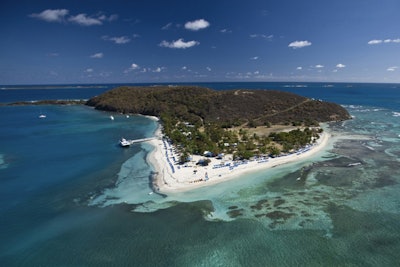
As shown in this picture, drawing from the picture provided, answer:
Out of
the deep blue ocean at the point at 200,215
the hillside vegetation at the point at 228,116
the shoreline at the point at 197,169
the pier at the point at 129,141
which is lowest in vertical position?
the deep blue ocean at the point at 200,215

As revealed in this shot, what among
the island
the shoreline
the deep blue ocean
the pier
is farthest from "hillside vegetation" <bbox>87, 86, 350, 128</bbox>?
the deep blue ocean

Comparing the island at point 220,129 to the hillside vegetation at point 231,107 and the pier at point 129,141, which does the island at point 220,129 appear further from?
the pier at point 129,141

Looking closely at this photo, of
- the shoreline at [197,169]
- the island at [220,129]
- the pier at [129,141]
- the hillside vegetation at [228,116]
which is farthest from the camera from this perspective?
the pier at [129,141]

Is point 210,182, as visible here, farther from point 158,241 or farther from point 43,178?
point 43,178

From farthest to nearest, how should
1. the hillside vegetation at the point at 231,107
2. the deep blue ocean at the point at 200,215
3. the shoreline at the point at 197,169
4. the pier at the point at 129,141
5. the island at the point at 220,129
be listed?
the hillside vegetation at the point at 231,107 → the pier at the point at 129,141 → the island at the point at 220,129 → the shoreline at the point at 197,169 → the deep blue ocean at the point at 200,215

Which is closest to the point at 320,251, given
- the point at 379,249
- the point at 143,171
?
the point at 379,249

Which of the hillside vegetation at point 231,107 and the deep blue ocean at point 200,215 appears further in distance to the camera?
the hillside vegetation at point 231,107

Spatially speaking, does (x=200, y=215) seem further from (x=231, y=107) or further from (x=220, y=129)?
(x=231, y=107)

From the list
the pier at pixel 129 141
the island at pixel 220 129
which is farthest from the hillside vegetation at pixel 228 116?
the pier at pixel 129 141

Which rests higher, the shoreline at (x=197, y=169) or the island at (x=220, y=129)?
the island at (x=220, y=129)
